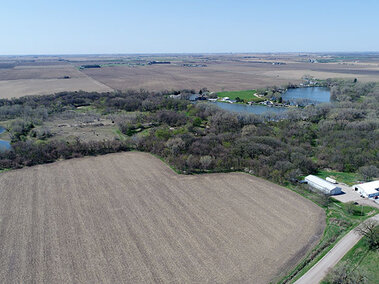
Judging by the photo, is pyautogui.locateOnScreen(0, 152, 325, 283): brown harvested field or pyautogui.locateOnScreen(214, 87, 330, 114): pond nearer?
pyautogui.locateOnScreen(0, 152, 325, 283): brown harvested field

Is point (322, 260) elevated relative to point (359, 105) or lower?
lower

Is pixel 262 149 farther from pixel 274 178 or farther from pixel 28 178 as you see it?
pixel 28 178

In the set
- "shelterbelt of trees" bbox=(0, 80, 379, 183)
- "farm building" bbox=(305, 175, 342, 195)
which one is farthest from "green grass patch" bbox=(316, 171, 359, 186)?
"farm building" bbox=(305, 175, 342, 195)

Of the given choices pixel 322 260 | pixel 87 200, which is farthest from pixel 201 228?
pixel 87 200

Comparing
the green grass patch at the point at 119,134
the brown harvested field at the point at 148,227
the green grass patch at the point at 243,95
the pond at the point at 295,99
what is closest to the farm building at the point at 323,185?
the brown harvested field at the point at 148,227

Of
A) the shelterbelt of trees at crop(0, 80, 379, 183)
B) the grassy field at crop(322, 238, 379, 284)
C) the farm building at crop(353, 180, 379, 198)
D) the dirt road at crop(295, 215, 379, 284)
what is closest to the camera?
the dirt road at crop(295, 215, 379, 284)

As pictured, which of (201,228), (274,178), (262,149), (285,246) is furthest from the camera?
(262,149)

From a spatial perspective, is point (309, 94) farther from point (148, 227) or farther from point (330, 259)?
point (148, 227)

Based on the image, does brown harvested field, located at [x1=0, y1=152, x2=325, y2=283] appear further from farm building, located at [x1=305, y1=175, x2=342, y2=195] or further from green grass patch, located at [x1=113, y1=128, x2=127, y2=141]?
green grass patch, located at [x1=113, y1=128, x2=127, y2=141]
